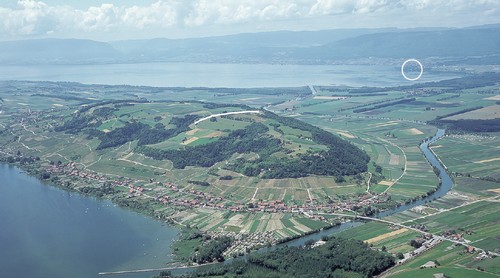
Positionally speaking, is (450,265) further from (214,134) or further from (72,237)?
(214,134)

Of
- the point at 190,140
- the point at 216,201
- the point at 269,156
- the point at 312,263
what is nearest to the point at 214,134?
the point at 190,140

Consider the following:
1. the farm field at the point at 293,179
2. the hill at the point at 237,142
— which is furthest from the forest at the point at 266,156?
the farm field at the point at 293,179

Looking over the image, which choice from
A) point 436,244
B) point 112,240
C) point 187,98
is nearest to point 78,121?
point 187,98

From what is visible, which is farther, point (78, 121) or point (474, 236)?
point (78, 121)

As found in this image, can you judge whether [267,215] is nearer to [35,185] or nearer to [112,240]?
[112,240]

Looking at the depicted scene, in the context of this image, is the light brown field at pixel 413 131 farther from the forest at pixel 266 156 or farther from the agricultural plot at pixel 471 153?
the forest at pixel 266 156
